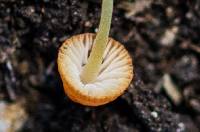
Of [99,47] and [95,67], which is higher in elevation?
[99,47]

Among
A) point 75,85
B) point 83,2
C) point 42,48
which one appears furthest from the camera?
point 42,48

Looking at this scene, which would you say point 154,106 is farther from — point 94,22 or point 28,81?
point 28,81

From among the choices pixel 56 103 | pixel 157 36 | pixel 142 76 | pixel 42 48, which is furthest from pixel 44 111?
pixel 157 36

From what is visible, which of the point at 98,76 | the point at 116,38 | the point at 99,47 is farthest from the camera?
the point at 116,38

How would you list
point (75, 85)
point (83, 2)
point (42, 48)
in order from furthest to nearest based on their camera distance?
point (42, 48) → point (83, 2) → point (75, 85)

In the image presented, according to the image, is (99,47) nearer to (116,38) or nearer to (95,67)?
(95,67)

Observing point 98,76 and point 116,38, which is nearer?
point 98,76

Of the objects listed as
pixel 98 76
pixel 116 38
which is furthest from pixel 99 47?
pixel 116 38

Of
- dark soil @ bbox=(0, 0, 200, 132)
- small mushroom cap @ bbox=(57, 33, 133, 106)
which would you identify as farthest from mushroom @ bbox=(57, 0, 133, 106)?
dark soil @ bbox=(0, 0, 200, 132)
